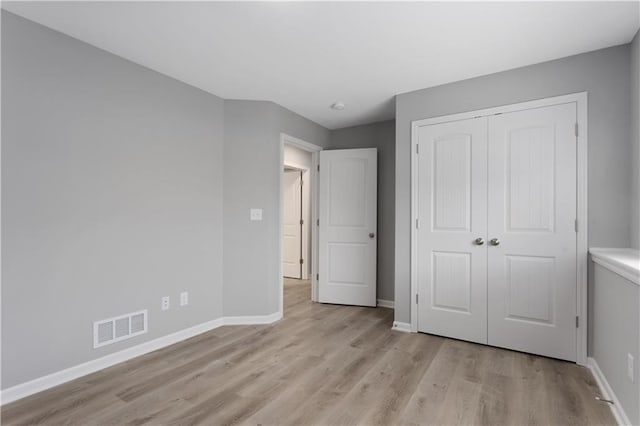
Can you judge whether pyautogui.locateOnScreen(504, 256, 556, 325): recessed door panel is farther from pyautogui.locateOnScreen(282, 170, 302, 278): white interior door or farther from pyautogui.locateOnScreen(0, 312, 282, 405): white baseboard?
pyautogui.locateOnScreen(282, 170, 302, 278): white interior door

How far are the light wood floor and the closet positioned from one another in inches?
9.3

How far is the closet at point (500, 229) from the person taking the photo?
2652mm

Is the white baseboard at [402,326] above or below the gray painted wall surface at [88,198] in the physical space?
below

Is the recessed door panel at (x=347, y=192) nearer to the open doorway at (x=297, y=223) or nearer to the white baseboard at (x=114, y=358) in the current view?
the white baseboard at (x=114, y=358)

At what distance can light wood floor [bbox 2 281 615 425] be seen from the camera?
1909 millimetres

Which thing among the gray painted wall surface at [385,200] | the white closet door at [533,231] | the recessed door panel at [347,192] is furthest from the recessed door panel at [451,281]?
the recessed door panel at [347,192]

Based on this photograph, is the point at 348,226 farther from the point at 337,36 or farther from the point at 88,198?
the point at 88,198

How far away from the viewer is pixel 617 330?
202 cm

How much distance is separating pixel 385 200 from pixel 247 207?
1.84m

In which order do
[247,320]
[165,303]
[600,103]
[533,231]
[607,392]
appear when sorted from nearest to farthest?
1. [607,392]
2. [600,103]
3. [533,231]
4. [165,303]
5. [247,320]

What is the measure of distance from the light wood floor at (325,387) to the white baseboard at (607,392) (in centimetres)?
5

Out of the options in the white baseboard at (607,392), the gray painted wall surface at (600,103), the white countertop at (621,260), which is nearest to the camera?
the white countertop at (621,260)

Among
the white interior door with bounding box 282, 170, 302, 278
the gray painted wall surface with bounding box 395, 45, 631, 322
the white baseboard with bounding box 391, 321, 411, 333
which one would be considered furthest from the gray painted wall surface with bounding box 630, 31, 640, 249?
the white interior door with bounding box 282, 170, 302, 278

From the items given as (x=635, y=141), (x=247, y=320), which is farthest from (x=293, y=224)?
(x=635, y=141)
